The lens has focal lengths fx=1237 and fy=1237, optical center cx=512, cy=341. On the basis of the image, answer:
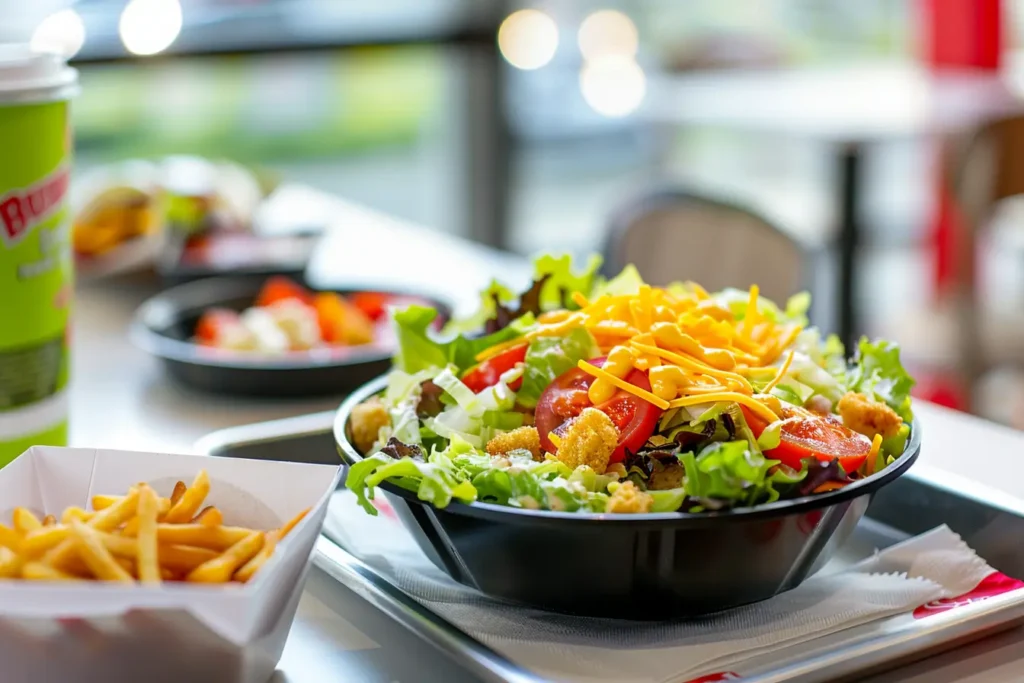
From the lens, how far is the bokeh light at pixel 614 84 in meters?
5.17

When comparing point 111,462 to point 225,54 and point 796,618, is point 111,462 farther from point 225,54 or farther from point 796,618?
point 225,54

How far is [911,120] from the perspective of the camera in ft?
12.2

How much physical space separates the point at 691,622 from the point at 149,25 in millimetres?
3749

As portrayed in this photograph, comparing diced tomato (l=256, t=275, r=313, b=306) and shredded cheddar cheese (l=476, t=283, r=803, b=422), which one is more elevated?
shredded cheddar cheese (l=476, t=283, r=803, b=422)

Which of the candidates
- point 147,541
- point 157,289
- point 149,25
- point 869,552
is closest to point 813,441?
point 869,552

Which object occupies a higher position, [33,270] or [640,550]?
[33,270]

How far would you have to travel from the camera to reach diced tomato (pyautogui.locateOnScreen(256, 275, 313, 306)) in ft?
6.35

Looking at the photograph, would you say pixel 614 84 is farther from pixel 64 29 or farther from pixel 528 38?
pixel 64 29

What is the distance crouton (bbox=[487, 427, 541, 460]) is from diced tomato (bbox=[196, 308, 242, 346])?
0.90 meters

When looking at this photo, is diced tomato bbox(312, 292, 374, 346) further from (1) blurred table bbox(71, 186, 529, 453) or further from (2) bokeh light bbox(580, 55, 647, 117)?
(2) bokeh light bbox(580, 55, 647, 117)

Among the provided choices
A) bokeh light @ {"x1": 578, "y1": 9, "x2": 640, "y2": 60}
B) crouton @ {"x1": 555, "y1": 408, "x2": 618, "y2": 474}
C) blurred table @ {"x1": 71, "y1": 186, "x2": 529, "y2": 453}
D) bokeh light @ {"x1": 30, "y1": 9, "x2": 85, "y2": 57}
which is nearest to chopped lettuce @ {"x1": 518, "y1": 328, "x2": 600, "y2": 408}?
crouton @ {"x1": 555, "y1": 408, "x2": 618, "y2": 474}

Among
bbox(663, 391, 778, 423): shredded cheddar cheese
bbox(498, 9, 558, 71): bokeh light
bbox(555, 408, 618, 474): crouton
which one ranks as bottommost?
bbox(555, 408, 618, 474): crouton

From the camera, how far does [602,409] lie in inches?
38.6

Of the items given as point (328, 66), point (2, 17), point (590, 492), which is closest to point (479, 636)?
point (590, 492)
